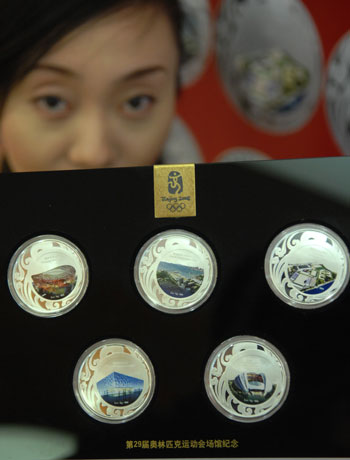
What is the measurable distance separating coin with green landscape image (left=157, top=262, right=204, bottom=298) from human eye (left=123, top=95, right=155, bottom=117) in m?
0.53

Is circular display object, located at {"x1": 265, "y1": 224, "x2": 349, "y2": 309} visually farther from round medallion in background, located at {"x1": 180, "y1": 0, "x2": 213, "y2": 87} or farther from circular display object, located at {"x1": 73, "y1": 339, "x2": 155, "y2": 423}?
round medallion in background, located at {"x1": 180, "y1": 0, "x2": 213, "y2": 87}

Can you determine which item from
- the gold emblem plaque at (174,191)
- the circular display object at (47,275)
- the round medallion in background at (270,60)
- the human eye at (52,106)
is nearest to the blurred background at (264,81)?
the round medallion in background at (270,60)

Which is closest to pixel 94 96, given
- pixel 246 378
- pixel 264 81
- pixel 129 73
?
pixel 129 73

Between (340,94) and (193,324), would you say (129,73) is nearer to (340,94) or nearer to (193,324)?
(340,94)

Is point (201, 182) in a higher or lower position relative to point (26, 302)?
higher

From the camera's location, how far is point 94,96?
3.82ft

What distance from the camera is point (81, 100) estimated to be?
1.16 metres

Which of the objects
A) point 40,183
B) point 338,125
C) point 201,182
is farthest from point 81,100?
point 338,125

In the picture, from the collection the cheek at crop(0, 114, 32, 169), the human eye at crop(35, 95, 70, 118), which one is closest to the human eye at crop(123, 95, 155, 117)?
the human eye at crop(35, 95, 70, 118)

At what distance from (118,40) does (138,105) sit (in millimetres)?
162

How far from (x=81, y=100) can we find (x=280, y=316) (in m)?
0.72

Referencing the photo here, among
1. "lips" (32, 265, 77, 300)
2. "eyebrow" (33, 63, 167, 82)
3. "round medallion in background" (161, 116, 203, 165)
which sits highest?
"eyebrow" (33, 63, 167, 82)

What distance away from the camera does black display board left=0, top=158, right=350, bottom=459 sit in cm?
78

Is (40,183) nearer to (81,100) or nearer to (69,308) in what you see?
(69,308)
